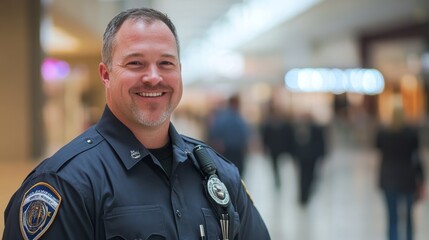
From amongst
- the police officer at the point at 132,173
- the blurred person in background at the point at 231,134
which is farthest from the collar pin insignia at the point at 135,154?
the blurred person in background at the point at 231,134

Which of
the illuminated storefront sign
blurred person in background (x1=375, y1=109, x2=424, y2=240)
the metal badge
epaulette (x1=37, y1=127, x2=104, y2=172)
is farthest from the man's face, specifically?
the illuminated storefront sign

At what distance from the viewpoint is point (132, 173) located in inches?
72.4

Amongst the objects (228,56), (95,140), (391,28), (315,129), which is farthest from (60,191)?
(228,56)

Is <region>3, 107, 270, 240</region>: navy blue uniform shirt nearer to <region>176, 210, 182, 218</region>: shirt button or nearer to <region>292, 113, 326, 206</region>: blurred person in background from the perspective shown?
<region>176, 210, 182, 218</region>: shirt button

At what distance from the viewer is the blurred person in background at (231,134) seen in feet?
29.1

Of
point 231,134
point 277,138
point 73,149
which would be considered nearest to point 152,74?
point 73,149

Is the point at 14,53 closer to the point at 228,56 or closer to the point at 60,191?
the point at 60,191

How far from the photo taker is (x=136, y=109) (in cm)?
186

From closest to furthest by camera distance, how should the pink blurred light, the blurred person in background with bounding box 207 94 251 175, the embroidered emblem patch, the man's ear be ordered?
the embroidered emblem patch, the man's ear, the blurred person in background with bounding box 207 94 251 175, the pink blurred light

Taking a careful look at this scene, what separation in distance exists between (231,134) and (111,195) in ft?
23.5

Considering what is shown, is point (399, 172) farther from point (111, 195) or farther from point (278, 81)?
point (278, 81)

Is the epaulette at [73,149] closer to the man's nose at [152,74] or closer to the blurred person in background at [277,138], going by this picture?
the man's nose at [152,74]

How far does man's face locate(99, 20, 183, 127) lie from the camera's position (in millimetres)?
1842

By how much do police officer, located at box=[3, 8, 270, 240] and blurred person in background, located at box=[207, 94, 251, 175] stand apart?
22.3 feet
